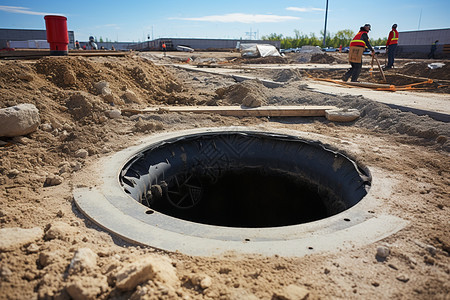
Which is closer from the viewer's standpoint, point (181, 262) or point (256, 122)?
point (181, 262)

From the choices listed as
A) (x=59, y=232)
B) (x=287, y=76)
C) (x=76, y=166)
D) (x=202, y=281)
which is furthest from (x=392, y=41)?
(x=59, y=232)

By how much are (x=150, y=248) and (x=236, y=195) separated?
2.73 metres

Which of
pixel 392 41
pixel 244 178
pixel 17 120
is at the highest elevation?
pixel 392 41

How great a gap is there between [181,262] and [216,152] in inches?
103

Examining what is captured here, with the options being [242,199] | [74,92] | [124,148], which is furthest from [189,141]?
[74,92]

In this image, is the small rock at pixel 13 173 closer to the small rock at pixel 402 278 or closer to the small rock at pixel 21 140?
the small rock at pixel 21 140

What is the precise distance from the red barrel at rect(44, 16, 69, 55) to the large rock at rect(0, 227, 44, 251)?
5715 millimetres

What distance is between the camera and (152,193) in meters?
A: 3.47

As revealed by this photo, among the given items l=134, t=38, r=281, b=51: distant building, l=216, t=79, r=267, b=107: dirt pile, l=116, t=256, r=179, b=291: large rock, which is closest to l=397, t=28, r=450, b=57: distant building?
l=134, t=38, r=281, b=51: distant building

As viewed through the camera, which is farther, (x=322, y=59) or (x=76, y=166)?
(x=322, y=59)

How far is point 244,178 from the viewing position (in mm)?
4434

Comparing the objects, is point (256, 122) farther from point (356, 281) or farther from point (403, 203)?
point (356, 281)

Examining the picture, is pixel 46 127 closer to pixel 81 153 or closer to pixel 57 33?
pixel 81 153

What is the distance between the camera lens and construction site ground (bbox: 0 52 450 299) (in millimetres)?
1564
